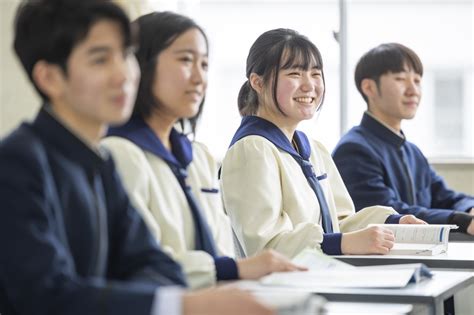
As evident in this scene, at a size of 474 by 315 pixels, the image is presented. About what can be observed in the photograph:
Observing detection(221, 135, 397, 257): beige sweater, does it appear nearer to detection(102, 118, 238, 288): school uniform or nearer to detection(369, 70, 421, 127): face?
detection(102, 118, 238, 288): school uniform

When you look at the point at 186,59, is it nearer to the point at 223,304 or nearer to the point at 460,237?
the point at 223,304

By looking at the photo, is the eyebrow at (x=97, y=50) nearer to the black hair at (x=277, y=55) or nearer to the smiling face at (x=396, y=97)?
the black hair at (x=277, y=55)

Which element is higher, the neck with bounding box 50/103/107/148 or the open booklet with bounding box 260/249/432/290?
the neck with bounding box 50/103/107/148

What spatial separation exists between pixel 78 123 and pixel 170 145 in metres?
0.60

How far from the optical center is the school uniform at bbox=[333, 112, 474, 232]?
3.87 meters

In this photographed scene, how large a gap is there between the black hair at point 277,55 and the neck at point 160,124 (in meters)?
0.92

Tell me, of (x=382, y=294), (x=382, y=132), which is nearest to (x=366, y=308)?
(x=382, y=294)

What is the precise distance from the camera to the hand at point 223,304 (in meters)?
1.34

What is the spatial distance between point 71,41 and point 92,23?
0.15 feet

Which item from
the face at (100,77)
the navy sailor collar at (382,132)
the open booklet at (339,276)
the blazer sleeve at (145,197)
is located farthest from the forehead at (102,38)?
the navy sailor collar at (382,132)

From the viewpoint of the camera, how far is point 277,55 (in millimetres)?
3045

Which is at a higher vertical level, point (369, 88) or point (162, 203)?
point (369, 88)

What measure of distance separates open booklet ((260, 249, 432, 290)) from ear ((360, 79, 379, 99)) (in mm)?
2138

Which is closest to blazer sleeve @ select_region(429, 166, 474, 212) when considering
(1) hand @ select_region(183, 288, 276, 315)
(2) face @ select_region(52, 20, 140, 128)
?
(2) face @ select_region(52, 20, 140, 128)
